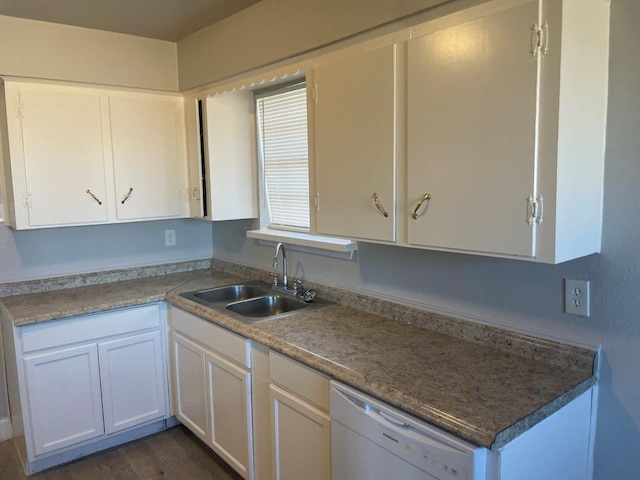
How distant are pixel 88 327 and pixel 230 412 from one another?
91 cm

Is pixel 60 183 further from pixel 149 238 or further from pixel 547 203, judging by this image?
pixel 547 203

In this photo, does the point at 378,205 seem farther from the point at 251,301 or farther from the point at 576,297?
the point at 251,301

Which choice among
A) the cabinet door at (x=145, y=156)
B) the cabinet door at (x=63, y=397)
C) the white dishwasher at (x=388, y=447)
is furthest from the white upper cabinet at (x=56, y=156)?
the white dishwasher at (x=388, y=447)

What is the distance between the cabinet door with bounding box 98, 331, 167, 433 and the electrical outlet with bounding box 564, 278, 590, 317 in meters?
2.18

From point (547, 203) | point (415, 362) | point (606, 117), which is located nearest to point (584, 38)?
point (606, 117)

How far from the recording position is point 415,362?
1.72 meters

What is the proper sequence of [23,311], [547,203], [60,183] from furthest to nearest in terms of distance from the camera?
[60,183], [23,311], [547,203]

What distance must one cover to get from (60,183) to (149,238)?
761 millimetres

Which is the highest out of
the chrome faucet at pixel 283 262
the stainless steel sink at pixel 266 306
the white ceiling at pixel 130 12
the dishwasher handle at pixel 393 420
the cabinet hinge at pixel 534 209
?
the white ceiling at pixel 130 12

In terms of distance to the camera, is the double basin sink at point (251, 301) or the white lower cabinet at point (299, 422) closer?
the white lower cabinet at point (299, 422)

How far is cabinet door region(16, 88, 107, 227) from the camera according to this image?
263cm

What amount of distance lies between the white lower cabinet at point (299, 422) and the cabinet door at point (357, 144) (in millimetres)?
584

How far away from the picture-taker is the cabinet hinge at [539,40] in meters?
1.32

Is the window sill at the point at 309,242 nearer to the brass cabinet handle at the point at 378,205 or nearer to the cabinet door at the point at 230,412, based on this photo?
the brass cabinet handle at the point at 378,205
